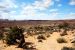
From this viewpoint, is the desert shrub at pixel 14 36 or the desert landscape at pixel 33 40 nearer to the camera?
the desert landscape at pixel 33 40

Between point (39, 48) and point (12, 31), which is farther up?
point (12, 31)

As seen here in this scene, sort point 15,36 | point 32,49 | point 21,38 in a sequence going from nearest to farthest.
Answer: point 32,49, point 21,38, point 15,36

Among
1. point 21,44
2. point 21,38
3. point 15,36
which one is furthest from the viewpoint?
point 15,36

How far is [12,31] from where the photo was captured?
20516 mm

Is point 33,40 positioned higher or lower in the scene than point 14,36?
lower

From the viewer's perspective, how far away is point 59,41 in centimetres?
2027

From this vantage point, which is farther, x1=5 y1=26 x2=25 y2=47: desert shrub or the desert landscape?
x1=5 y1=26 x2=25 y2=47: desert shrub

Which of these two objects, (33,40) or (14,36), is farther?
(33,40)

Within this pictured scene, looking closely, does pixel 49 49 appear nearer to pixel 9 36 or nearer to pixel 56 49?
pixel 56 49

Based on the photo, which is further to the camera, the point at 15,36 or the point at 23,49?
the point at 15,36

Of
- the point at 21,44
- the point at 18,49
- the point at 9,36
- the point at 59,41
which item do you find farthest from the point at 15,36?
the point at 59,41

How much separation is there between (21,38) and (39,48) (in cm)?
318

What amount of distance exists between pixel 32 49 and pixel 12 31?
5589mm

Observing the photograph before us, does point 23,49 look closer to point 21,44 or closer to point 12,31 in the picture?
point 21,44
